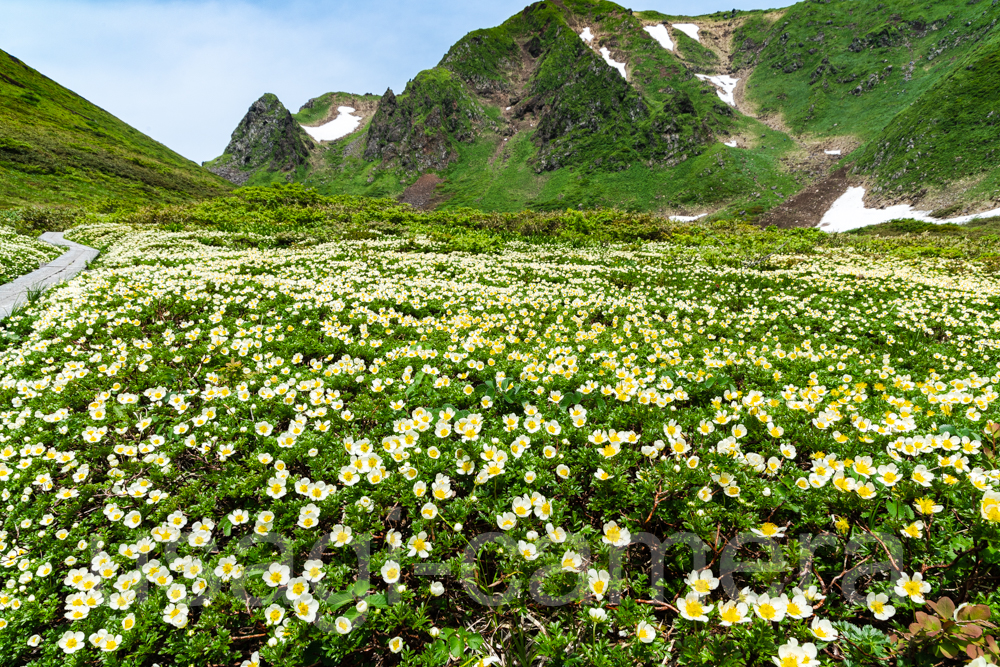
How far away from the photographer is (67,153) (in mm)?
69938

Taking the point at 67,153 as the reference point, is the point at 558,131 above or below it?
above

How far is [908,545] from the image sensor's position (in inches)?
93.3

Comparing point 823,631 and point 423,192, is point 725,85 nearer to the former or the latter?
point 423,192

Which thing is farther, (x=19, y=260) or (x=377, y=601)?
(x=19, y=260)

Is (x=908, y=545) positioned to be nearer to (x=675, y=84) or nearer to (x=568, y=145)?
(x=568, y=145)

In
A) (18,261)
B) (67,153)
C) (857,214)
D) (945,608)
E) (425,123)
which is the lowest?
(945,608)

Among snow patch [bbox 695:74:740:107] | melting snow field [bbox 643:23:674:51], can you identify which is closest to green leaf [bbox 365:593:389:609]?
snow patch [bbox 695:74:740:107]

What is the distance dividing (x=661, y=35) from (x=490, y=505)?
255024 millimetres

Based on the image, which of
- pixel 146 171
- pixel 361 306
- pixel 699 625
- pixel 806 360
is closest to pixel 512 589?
pixel 699 625

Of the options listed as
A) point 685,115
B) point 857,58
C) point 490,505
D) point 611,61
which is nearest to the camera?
point 490,505

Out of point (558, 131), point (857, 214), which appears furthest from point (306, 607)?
point (558, 131)

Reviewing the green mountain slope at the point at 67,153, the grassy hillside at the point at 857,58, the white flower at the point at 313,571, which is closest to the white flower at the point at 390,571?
the white flower at the point at 313,571

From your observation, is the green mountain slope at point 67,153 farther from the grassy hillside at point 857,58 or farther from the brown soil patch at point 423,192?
the grassy hillside at point 857,58

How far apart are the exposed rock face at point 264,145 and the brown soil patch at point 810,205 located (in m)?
172
